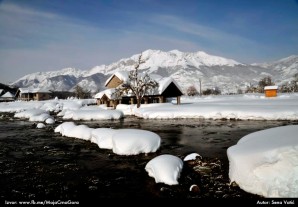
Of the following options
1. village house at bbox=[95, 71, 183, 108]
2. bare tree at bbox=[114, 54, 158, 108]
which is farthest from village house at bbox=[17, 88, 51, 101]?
bare tree at bbox=[114, 54, 158, 108]

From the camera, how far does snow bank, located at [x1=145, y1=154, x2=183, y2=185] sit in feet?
27.7

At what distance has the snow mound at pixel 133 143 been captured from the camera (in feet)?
39.7

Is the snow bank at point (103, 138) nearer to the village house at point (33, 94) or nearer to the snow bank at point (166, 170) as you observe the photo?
the snow bank at point (166, 170)

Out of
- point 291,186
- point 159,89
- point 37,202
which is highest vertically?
point 159,89

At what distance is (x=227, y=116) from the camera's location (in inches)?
1041

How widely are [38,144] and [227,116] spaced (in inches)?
712

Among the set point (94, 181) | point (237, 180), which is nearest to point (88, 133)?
point (94, 181)

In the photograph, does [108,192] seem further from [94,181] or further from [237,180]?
[237,180]

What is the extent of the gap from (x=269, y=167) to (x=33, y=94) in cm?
8404

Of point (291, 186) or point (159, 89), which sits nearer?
point (291, 186)

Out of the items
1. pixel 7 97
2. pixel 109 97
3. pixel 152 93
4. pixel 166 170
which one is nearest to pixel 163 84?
pixel 152 93

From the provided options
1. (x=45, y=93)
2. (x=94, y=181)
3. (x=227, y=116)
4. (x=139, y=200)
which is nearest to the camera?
(x=139, y=200)

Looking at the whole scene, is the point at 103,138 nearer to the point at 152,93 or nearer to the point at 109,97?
the point at 152,93

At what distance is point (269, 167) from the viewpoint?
6.94 m
